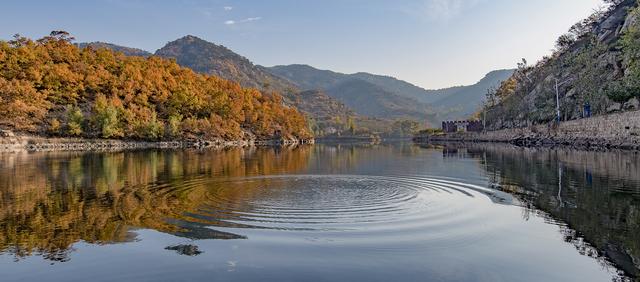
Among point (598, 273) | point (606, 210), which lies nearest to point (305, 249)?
point (598, 273)

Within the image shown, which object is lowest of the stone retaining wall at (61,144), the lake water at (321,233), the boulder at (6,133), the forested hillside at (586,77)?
the lake water at (321,233)

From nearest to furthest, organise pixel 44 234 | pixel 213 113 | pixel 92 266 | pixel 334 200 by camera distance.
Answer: pixel 92 266, pixel 44 234, pixel 334 200, pixel 213 113

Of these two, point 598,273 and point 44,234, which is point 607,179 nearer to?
point 598,273

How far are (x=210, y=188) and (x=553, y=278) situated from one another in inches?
795

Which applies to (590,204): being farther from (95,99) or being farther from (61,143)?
(95,99)

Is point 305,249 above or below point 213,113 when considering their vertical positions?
below

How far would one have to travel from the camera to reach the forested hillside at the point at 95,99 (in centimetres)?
12862

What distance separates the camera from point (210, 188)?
87.5ft

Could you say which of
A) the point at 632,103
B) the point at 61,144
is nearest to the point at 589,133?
the point at 632,103

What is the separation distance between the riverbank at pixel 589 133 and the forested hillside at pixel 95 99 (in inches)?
4294

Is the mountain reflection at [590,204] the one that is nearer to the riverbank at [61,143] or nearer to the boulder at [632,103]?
the boulder at [632,103]

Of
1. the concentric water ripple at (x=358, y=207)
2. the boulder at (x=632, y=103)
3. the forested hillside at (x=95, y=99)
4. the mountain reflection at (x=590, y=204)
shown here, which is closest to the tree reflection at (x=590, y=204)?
the mountain reflection at (x=590, y=204)

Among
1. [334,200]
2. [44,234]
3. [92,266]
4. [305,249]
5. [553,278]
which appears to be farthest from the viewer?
[334,200]

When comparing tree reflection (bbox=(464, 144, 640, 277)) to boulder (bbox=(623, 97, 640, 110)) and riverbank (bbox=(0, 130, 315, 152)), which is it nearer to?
boulder (bbox=(623, 97, 640, 110))
